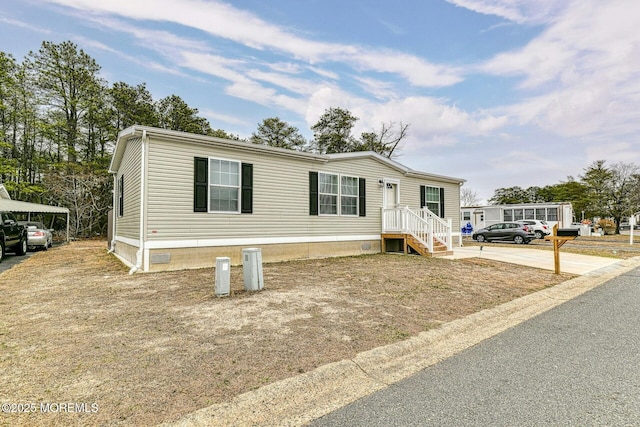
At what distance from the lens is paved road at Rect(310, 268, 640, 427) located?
2.27 meters

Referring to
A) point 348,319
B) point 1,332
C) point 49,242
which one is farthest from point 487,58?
point 49,242

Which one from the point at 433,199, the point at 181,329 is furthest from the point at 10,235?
the point at 433,199

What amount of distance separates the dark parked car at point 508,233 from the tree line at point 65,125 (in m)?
24.2

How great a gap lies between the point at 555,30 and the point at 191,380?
48.2ft

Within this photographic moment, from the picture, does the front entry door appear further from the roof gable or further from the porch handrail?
the porch handrail

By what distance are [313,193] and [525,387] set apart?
8902 millimetres

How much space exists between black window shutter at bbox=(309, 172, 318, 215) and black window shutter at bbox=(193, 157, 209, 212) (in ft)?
11.5

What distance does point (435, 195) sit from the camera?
1539cm

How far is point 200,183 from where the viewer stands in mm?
8805

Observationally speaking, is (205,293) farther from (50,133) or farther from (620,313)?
(50,133)

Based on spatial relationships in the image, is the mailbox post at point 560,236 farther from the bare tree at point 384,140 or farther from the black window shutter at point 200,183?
the bare tree at point 384,140

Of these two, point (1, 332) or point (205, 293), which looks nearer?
point (1, 332)

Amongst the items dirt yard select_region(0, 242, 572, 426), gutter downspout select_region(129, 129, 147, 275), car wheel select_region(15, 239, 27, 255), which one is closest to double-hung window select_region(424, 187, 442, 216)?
dirt yard select_region(0, 242, 572, 426)

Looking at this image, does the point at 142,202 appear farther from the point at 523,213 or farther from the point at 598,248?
the point at 523,213
